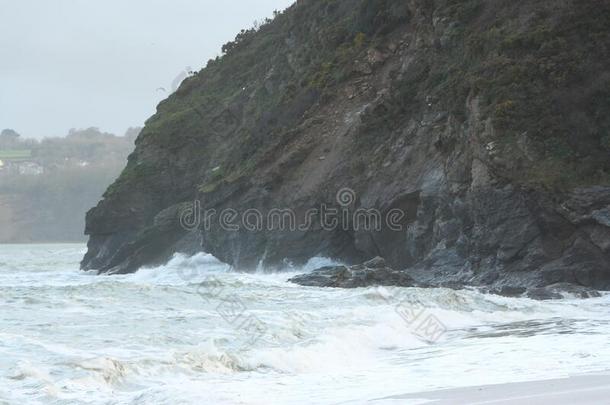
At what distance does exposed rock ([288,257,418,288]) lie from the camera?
2591 centimetres

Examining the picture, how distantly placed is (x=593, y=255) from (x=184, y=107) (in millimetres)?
37824

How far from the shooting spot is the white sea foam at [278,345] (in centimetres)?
1135

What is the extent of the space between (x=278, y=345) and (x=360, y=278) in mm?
11697

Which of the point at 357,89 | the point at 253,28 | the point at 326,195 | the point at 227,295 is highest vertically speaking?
the point at 253,28

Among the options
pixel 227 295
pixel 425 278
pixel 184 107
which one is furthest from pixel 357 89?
pixel 184 107

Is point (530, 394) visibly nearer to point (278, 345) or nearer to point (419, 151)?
point (278, 345)

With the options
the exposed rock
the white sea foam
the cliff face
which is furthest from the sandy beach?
the exposed rock

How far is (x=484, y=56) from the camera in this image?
98.1 feet

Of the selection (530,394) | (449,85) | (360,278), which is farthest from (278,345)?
(449,85)

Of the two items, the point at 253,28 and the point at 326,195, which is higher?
the point at 253,28

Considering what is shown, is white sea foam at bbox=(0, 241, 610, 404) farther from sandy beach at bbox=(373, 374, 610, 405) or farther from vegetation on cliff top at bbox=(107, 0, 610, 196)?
vegetation on cliff top at bbox=(107, 0, 610, 196)

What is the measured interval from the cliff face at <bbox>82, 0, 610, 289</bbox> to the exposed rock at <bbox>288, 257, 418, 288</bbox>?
1416 mm

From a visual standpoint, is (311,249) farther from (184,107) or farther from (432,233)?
(184,107)

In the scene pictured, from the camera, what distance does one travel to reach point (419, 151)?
31.3 meters
